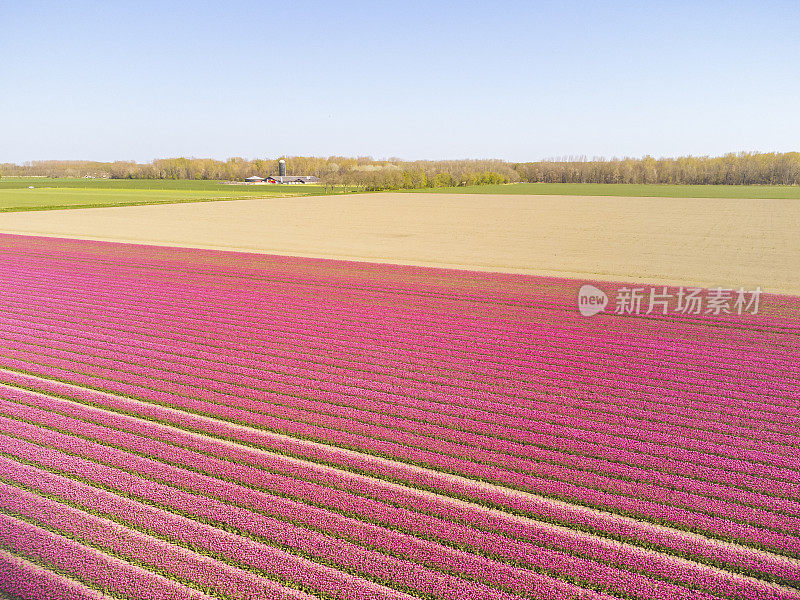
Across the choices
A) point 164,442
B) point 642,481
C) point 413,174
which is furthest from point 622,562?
point 413,174

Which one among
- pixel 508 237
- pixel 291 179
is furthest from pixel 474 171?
pixel 508 237

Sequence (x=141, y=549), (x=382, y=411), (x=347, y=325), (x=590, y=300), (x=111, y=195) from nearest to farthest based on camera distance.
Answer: (x=141, y=549), (x=382, y=411), (x=347, y=325), (x=590, y=300), (x=111, y=195)

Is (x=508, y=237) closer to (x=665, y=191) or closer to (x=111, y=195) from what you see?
(x=111, y=195)

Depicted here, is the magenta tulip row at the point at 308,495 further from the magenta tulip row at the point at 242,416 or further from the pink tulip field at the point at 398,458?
the magenta tulip row at the point at 242,416

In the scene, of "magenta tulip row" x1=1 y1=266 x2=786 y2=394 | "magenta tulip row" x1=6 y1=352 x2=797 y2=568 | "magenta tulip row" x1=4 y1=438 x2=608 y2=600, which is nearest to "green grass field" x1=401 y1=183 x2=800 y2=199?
"magenta tulip row" x1=1 y1=266 x2=786 y2=394

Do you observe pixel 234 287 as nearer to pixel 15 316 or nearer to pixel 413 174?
pixel 15 316

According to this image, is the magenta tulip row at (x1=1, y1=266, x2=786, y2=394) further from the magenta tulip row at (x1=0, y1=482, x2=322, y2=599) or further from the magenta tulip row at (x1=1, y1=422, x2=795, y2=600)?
the magenta tulip row at (x1=0, y1=482, x2=322, y2=599)

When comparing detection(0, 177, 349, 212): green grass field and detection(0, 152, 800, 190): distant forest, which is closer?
detection(0, 177, 349, 212): green grass field
